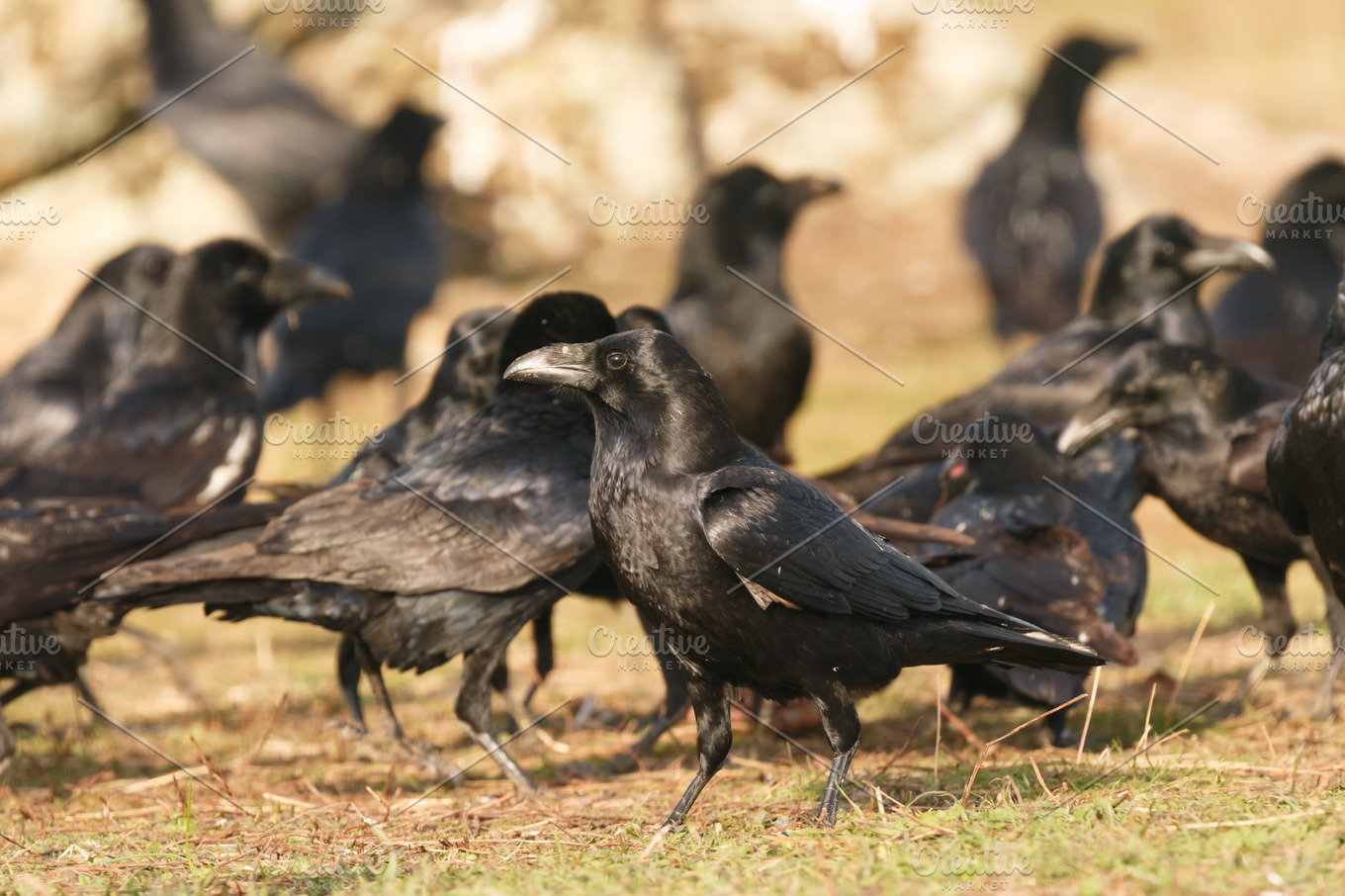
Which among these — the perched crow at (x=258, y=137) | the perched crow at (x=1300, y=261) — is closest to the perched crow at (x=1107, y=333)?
the perched crow at (x=1300, y=261)

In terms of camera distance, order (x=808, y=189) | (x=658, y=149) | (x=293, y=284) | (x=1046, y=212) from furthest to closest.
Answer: (x=658, y=149) → (x=1046, y=212) → (x=808, y=189) → (x=293, y=284)

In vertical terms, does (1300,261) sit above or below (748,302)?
below

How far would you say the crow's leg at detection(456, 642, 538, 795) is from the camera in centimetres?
459

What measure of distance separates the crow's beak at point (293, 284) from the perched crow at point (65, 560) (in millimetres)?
2278

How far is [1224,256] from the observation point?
273 inches

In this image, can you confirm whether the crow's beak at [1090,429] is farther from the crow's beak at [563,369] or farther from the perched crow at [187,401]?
the perched crow at [187,401]

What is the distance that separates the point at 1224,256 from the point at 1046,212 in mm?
5578

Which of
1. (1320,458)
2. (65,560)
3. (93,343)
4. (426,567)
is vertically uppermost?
(93,343)

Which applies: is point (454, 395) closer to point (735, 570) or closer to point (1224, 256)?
point (735, 570)

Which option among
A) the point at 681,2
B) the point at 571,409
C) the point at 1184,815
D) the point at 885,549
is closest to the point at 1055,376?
the point at 571,409

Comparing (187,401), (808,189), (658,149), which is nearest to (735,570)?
(187,401)

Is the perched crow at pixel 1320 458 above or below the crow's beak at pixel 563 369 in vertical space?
below

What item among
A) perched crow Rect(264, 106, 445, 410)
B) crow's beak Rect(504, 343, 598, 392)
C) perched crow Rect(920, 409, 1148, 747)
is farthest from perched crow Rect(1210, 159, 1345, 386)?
crow's beak Rect(504, 343, 598, 392)

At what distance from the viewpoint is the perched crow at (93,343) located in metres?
7.45
